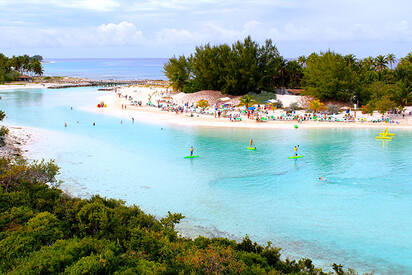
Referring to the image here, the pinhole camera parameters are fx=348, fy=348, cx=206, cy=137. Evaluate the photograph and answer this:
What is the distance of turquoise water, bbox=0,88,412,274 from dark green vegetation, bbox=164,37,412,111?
15592 mm

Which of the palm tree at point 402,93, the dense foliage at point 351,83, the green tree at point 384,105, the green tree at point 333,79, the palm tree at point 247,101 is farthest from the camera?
the green tree at point 333,79

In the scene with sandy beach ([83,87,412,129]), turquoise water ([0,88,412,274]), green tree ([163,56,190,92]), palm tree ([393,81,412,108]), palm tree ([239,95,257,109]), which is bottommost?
turquoise water ([0,88,412,274])

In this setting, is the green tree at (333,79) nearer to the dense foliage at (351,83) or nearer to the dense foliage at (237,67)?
the dense foliage at (351,83)

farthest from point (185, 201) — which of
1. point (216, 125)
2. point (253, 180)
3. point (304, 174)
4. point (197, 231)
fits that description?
point (216, 125)

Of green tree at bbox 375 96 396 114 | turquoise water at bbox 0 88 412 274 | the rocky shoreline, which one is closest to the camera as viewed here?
turquoise water at bbox 0 88 412 274

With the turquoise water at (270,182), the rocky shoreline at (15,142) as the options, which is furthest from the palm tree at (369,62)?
the rocky shoreline at (15,142)

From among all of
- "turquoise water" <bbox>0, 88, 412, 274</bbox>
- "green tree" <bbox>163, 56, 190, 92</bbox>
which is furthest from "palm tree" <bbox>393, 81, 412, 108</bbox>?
"green tree" <bbox>163, 56, 190, 92</bbox>

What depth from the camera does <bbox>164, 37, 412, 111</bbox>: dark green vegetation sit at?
60250 millimetres

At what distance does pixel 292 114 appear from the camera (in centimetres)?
5678

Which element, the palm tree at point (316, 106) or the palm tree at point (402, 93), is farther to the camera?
the palm tree at point (316, 106)

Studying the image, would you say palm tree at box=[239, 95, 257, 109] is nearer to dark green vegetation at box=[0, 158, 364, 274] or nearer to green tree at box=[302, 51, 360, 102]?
green tree at box=[302, 51, 360, 102]

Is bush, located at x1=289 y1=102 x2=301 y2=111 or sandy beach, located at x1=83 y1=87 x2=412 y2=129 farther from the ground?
bush, located at x1=289 y1=102 x2=301 y2=111

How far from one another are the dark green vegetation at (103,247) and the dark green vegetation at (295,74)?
1791 inches

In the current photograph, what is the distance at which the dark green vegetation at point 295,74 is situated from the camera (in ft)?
198
